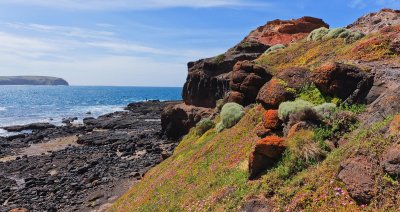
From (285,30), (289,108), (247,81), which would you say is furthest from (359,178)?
(285,30)

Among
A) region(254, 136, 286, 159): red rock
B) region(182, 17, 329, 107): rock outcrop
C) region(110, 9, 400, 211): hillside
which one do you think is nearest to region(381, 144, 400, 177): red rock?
region(110, 9, 400, 211): hillside

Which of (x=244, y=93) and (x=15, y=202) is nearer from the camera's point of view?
(x=244, y=93)

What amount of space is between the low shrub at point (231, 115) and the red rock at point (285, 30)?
87.1ft

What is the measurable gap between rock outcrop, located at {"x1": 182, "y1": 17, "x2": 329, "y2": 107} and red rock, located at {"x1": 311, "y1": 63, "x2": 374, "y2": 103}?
25433mm

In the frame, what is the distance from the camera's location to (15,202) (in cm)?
2892

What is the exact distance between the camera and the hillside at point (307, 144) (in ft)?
29.6

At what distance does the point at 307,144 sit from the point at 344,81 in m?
5.10

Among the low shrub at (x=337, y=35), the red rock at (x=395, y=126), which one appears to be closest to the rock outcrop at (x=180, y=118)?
the low shrub at (x=337, y=35)

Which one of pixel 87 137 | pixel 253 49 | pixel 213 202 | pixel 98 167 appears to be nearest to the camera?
pixel 213 202

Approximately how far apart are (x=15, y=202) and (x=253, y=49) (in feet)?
96.6

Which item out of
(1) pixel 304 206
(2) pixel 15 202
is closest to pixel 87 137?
(2) pixel 15 202

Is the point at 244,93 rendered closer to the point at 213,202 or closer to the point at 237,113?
the point at 237,113

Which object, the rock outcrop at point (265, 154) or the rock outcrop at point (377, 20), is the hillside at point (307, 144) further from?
the rock outcrop at point (377, 20)

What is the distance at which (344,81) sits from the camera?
→ 1526 centimetres
